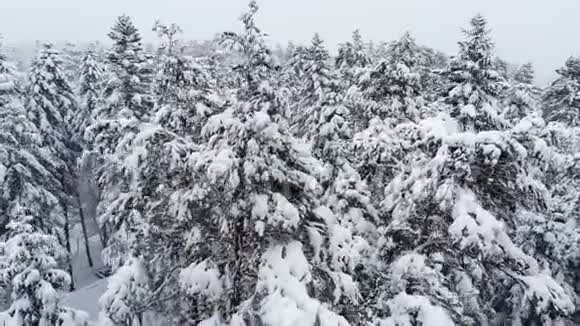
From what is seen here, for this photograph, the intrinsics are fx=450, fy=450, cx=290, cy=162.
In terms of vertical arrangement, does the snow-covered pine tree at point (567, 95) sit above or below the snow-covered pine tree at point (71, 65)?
above

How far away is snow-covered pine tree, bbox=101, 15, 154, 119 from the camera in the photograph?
1898 centimetres

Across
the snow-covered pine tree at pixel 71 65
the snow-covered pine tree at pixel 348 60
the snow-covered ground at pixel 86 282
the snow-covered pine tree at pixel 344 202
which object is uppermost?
the snow-covered pine tree at pixel 348 60

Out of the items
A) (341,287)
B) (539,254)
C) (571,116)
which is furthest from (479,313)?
(571,116)

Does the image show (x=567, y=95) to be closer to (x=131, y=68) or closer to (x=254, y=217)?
(x=131, y=68)

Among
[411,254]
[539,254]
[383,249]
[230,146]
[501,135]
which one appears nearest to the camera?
[230,146]

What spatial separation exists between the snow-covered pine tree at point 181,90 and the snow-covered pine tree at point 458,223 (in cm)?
443

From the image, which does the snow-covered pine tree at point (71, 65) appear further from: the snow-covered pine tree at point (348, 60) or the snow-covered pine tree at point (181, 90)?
the snow-covered pine tree at point (181, 90)

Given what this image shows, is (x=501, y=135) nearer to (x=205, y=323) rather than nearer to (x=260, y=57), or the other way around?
(x=260, y=57)

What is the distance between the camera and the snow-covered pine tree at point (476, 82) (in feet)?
58.6

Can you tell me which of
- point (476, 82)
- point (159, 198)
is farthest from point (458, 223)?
point (476, 82)

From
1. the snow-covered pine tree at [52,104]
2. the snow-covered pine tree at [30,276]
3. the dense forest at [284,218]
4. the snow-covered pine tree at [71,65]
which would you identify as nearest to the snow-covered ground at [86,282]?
the snow-covered pine tree at [30,276]

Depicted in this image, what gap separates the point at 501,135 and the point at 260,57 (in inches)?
170

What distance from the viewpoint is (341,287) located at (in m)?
7.43

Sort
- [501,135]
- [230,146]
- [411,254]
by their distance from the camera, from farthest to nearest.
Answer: [411,254] → [501,135] → [230,146]
